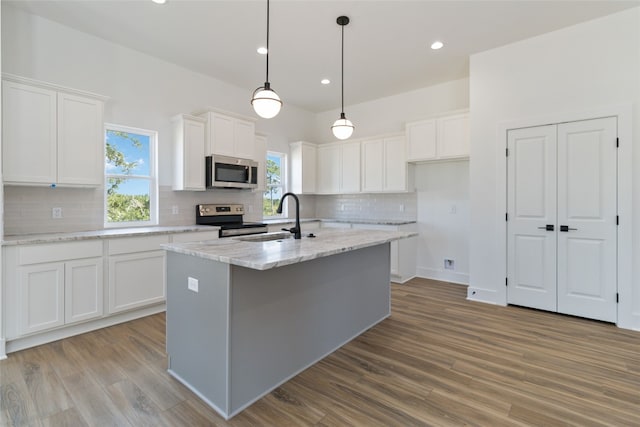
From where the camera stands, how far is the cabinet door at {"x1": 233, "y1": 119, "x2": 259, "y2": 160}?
15.2 ft

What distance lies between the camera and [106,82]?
12.0ft

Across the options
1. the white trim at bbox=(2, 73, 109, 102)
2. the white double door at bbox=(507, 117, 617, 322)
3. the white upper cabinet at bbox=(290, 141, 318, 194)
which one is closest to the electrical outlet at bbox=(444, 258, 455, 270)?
the white double door at bbox=(507, 117, 617, 322)

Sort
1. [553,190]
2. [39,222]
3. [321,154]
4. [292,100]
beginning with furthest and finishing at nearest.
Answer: [321,154] < [292,100] < [553,190] < [39,222]

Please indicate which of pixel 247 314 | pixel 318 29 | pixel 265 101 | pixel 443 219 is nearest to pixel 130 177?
pixel 265 101

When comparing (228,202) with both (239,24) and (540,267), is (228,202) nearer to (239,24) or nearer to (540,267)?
(239,24)

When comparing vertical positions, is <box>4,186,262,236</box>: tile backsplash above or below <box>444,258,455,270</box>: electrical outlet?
above

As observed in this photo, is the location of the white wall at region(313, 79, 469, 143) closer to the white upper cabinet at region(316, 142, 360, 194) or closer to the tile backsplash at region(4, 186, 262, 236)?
the white upper cabinet at region(316, 142, 360, 194)

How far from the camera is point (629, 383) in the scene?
87.0 inches

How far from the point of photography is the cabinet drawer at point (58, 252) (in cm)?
267

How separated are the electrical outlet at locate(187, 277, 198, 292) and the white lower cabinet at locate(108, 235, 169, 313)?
4.73ft

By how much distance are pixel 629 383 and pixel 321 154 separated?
5118mm

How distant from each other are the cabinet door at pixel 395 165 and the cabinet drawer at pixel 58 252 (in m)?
4.04

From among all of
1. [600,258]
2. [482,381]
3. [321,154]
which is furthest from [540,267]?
[321,154]

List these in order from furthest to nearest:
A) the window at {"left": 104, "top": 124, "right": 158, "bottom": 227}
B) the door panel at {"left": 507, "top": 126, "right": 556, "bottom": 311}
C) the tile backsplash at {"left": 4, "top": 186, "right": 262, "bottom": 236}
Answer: the window at {"left": 104, "top": 124, "right": 158, "bottom": 227}
the door panel at {"left": 507, "top": 126, "right": 556, "bottom": 311}
the tile backsplash at {"left": 4, "top": 186, "right": 262, "bottom": 236}
